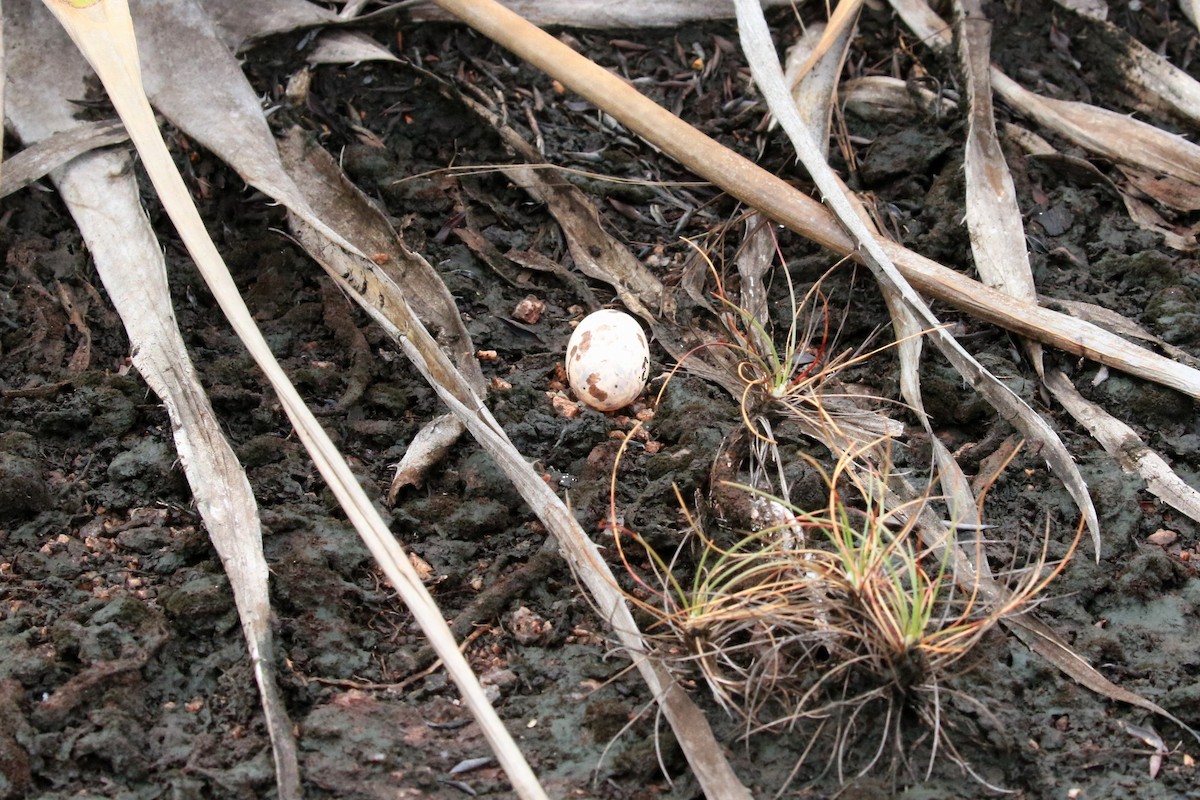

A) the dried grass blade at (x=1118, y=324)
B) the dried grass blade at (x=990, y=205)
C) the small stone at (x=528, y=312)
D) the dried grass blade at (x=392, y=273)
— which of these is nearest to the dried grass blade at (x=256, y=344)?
the dried grass blade at (x=392, y=273)

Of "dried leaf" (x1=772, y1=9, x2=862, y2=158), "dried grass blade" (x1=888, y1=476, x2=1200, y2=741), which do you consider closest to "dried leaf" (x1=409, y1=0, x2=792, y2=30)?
"dried leaf" (x1=772, y1=9, x2=862, y2=158)

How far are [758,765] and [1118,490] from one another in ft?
2.96

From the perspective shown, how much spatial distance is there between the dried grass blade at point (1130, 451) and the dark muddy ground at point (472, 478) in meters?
0.03

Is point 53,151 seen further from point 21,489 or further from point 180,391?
point 21,489

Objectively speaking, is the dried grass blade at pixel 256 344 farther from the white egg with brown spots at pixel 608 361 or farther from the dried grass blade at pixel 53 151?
the white egg with brown spots at pixel 608 361

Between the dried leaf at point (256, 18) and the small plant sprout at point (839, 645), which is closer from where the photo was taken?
the small plant sprout at point (839, 645)

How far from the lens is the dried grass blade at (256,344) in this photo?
148cm

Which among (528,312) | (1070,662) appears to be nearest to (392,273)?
(528,312)

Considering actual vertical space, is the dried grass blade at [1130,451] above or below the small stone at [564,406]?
below

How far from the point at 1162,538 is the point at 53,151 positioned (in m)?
2.30

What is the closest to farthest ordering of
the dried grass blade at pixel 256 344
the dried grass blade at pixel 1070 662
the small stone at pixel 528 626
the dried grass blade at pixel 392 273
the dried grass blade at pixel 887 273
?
the dried grass blade at pixel 256 344
the dried grass blade at pixel 1070 662
the small stone at pixel 528 626
the dried grass blade at pixel 887 273
the dried grass blade at pixel 392 273

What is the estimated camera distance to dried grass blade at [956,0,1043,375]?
8.10 feet

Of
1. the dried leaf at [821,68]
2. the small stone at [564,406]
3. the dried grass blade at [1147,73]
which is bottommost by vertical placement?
the small stone at [564,406]

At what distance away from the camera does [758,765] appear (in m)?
1.71
